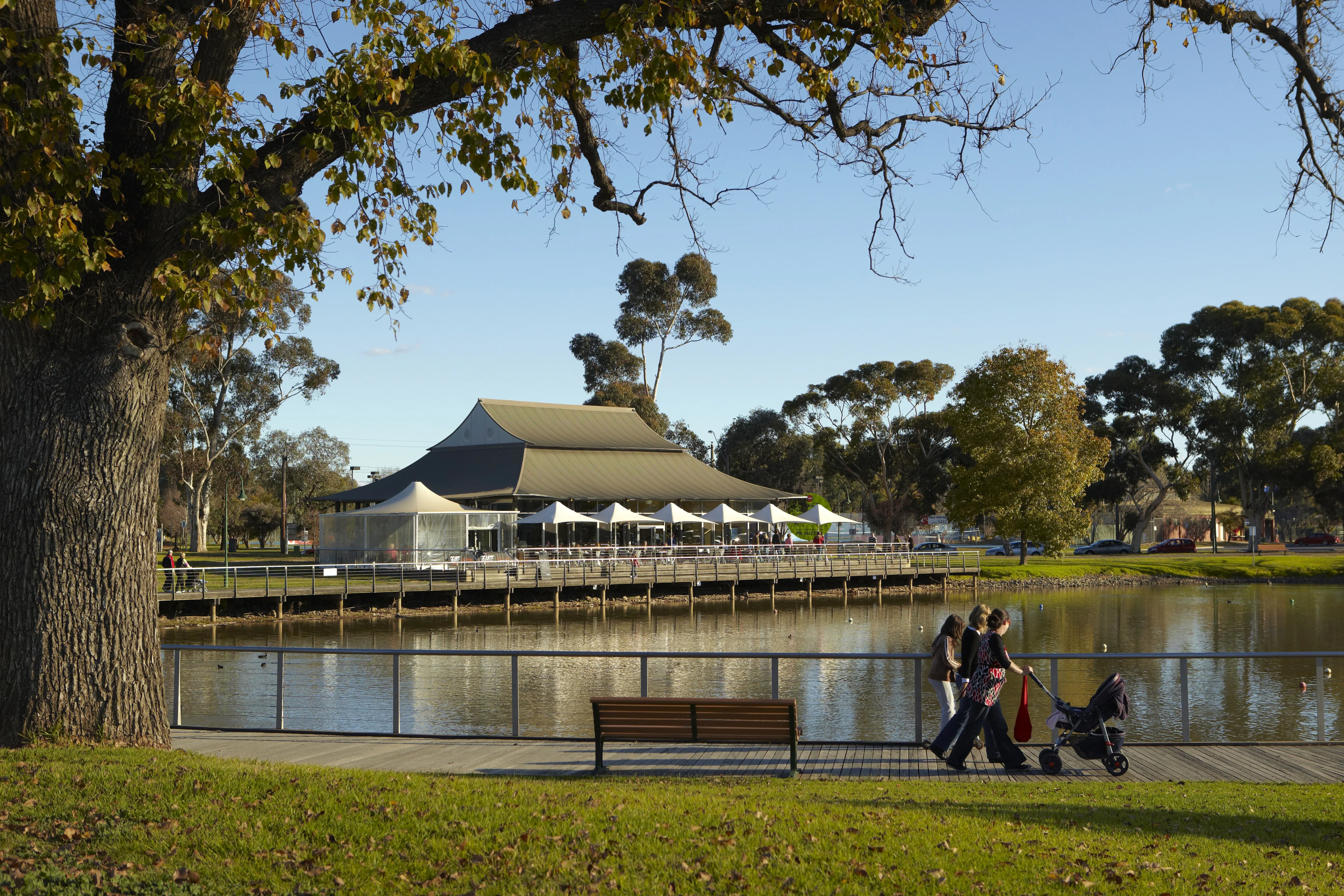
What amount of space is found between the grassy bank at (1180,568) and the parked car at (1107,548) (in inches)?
422

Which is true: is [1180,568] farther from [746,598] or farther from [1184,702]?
[1184,702]

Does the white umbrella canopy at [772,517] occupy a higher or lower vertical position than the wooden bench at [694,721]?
higher

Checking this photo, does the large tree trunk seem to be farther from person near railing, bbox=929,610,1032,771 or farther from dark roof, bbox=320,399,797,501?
dark roof, bbox=320,399,797,501

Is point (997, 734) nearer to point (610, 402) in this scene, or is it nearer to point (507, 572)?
point (507, 572)

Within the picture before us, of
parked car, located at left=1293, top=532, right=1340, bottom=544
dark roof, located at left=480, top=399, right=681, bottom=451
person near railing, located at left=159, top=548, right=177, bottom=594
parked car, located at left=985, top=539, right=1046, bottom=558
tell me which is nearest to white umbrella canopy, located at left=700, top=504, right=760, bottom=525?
dark roof, located at left=480, top=399, right=681, bottom=451

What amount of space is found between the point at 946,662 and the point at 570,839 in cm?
528

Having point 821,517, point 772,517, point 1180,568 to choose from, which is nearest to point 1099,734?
point 772,517

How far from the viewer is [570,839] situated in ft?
20.0

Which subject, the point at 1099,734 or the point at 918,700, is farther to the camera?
the point at 918,700

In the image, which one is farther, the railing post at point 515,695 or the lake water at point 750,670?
the lake water at point 750,670

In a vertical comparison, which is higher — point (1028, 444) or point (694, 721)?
point (1028, 444)

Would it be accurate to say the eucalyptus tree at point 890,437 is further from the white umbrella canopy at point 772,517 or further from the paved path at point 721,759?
the paved path at point 721,759

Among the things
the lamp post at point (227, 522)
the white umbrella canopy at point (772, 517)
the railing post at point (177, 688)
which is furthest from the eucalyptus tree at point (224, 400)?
the railing post at point (177, 688)

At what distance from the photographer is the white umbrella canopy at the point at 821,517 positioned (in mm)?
48344
